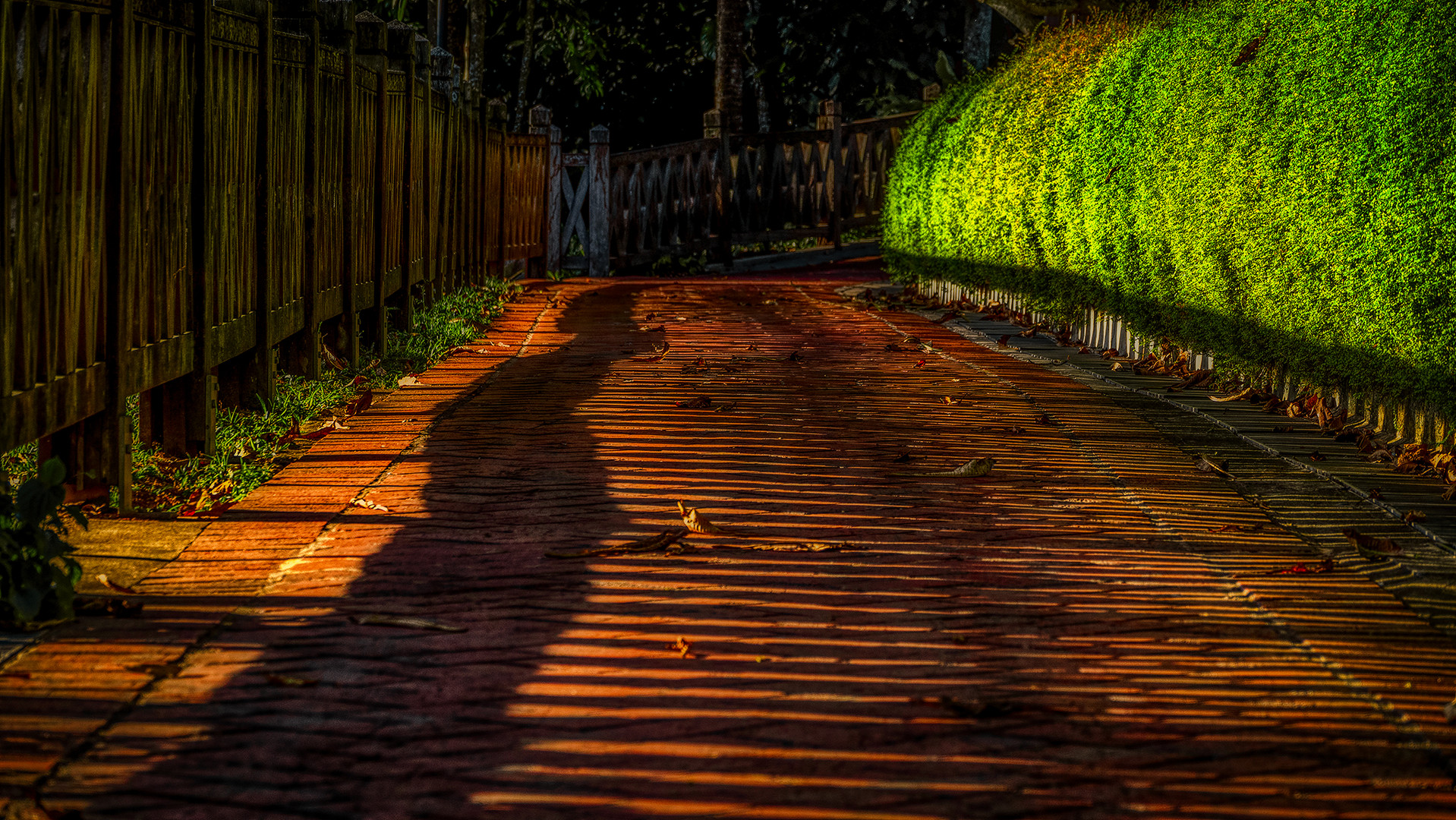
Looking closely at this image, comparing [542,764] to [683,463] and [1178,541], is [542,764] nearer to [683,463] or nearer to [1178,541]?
[1178,541]

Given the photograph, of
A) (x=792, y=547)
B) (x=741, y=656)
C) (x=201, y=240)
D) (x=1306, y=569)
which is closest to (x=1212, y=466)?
(x=1306, y=569)

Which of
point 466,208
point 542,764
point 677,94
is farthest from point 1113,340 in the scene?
point 677,94

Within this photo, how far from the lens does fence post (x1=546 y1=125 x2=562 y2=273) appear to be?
21.9 meters

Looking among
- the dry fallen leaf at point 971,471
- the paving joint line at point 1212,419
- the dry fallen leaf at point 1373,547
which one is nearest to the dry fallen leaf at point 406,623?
the dry fallen leaf at point 971,471

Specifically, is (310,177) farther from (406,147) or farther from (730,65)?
(730,65)

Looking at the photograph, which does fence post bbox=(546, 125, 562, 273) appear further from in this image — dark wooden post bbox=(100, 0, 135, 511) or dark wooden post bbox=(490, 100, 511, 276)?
dark wooden post bbox=(100, 0, 135, 511)

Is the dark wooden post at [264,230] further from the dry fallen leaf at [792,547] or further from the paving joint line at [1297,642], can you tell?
the paving joint line at [1297,642]

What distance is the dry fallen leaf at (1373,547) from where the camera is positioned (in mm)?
5340

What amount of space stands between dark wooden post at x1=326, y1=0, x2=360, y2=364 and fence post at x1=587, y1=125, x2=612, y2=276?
475 inches

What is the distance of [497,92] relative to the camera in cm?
3897

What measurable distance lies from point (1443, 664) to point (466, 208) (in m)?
13.1

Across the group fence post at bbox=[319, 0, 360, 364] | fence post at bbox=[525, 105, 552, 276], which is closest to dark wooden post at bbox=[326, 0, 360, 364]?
fence post at bbox=[319, 0, 360, 364]

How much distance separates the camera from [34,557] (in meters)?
4.18

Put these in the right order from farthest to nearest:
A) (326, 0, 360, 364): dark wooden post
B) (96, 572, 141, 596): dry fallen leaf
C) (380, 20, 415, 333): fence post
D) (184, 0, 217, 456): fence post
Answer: (380, 20, 415, 333): fence post
(326, 0, 360, 364): dark wooden post
(184, 0, 217, 456): fence post
(96, 572, 141, 596): dry fallen leaf
